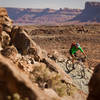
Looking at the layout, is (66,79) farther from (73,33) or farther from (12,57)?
(73,33)

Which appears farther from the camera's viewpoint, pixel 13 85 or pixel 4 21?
pixel 4 21

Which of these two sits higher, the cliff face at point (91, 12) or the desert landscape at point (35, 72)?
the desert landscape at point (35, 72)

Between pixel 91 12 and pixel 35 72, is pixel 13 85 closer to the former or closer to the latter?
pixel 35 72

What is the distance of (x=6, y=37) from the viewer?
394 inches

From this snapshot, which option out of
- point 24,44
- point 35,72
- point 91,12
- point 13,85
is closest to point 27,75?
point 13,85

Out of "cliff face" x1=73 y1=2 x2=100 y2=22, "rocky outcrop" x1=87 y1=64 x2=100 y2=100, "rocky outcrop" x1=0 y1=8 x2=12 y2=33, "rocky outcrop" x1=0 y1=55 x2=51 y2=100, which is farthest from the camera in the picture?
"cliff face" x1=73 y1=2 x2=100 y2=22

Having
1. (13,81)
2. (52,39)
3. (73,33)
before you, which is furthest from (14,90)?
(73,33)

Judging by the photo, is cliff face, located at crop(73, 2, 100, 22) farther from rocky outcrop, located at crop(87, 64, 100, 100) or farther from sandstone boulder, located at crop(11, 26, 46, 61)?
rocky outcrop, located at crop(87, 64, 100, 100)

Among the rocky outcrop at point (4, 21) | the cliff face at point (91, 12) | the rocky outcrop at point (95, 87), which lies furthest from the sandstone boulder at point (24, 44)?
the cliff face at point (91, 12)

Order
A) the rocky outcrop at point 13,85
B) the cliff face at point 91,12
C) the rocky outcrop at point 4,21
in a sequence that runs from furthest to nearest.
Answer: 1. the cliff face at point 91,12
2. the rocky outcrop at point 4,21
3. the rocky outcrop at point 13,85

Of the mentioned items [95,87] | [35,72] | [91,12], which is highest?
[95,87]

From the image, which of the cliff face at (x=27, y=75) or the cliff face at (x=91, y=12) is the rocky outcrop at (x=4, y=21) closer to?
the cliff face at (x=27, y=75)

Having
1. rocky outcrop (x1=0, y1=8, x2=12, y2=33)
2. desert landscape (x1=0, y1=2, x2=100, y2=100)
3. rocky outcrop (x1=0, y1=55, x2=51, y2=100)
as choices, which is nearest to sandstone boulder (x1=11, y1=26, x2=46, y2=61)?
desert landscape (x1=0, y1=2, x2=100, y2=100)

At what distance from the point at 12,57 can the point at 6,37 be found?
207 centimetres
